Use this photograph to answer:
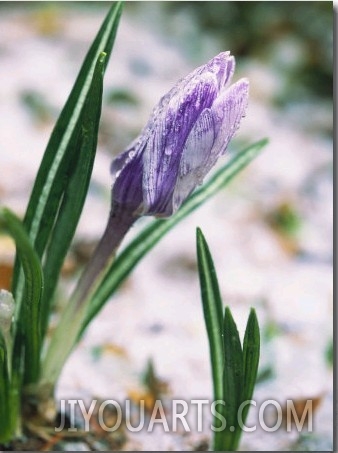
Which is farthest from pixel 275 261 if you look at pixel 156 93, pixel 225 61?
pixel 225 61

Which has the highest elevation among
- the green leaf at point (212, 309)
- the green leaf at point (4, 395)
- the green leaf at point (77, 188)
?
the green leaf at point (77, 188)

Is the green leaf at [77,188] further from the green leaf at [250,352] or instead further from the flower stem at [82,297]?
the green leaf at [250,352]

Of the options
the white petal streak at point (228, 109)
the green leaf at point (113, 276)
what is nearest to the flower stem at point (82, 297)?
the green leaf at point (113, 276)

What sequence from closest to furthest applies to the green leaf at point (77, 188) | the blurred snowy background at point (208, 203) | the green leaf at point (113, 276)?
the green leaf at point (77, 188) → the green leaf at point (113, 276) → the blurred snowy background at point (208, 203)

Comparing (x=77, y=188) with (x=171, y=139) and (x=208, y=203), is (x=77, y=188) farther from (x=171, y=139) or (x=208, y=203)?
(x=208, y=203)

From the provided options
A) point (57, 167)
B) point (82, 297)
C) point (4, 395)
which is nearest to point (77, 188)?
point (57, 167)

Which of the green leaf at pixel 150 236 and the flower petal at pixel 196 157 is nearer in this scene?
the flower petal at pixel 196 157

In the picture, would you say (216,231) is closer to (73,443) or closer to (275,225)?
(275,225)
